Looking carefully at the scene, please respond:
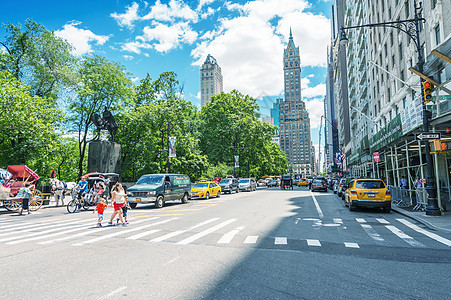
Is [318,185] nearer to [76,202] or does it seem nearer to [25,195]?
[76,202]

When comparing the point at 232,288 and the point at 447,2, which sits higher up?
the point at 447,2

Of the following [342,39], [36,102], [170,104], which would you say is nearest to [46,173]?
[36,102]

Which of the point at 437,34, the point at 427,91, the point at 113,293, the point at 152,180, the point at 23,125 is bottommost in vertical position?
the point at 113,293

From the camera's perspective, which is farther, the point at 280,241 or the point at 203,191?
the point at 203,191

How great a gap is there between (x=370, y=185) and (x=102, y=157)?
22094 mm

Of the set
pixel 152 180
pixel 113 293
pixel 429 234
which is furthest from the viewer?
pixel 152 180

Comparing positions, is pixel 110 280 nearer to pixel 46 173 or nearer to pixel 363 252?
pixel 363 252

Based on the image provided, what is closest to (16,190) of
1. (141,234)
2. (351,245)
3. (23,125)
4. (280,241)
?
(23,125)

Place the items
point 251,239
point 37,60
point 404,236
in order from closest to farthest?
point 251,239 → point 404,236 → point 37,60

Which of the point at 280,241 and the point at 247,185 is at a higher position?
the point at 247,185

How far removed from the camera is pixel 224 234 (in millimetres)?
9195

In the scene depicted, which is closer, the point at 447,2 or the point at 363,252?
the point at 363,252

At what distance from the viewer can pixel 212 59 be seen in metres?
168

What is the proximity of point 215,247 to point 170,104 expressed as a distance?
34278 millimetres
